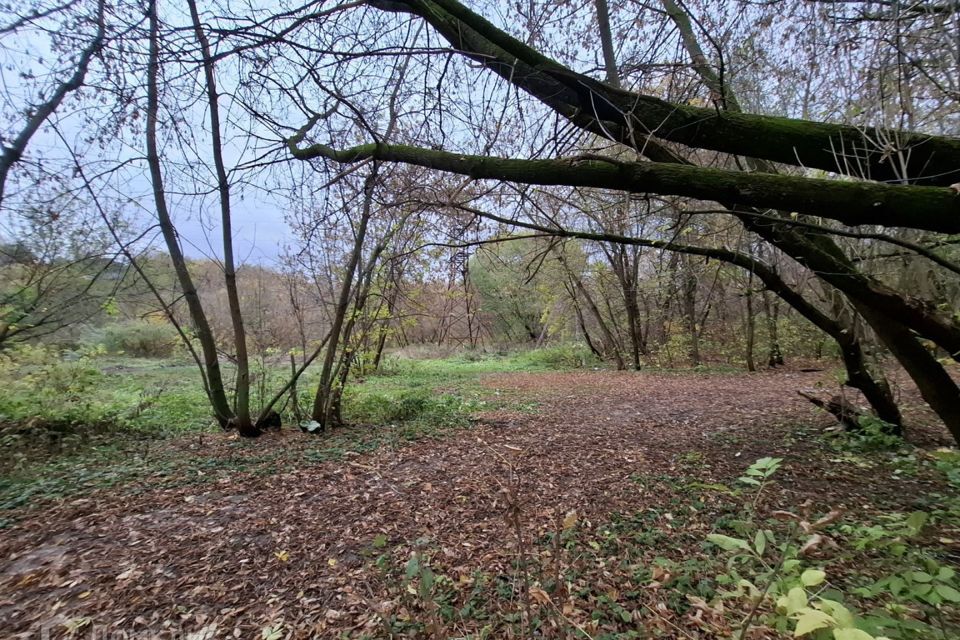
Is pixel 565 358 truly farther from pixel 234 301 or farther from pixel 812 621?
pixel 812 621

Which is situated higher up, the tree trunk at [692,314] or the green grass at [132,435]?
the tree trunk at [692,314]

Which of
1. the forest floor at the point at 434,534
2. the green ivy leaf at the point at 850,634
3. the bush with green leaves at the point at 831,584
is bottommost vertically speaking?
the forest floor at the point at 434,534

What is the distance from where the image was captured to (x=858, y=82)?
11.2 feet

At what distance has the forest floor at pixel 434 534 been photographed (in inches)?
88.7

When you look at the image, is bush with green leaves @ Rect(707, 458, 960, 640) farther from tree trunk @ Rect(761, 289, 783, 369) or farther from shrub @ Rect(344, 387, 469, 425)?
tree trunk @ Rect(761, 289, 783, 369)

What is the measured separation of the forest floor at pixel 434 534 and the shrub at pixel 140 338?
15.3 m

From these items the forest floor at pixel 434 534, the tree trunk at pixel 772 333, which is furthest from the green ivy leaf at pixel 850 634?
the tree trunk at pixel 772 333

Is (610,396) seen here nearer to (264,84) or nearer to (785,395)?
(785,395)

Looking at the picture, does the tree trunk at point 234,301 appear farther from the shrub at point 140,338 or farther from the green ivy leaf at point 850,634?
the shrub at point 140,338

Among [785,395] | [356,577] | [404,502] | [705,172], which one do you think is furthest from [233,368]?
[785,395]

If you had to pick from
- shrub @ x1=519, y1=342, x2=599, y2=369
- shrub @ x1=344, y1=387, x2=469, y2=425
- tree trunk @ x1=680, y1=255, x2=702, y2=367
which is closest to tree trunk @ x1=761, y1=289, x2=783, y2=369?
tree trunk @ x1=680, y1=255, x2=702, y2=367

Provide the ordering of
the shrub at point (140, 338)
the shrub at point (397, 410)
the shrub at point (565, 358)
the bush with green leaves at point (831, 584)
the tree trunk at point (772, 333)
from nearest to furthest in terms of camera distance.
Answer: the bush with green leaves at point (831, 584), the shrub at point (397, 410), the tree trunk at point (772, 333), the shrub at point (140, 338), the shrub at point (565, 358)

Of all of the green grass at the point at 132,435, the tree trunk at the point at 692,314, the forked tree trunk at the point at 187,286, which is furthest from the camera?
the tree trunk at the point at 692,314

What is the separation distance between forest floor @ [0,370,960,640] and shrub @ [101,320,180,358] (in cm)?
1531
